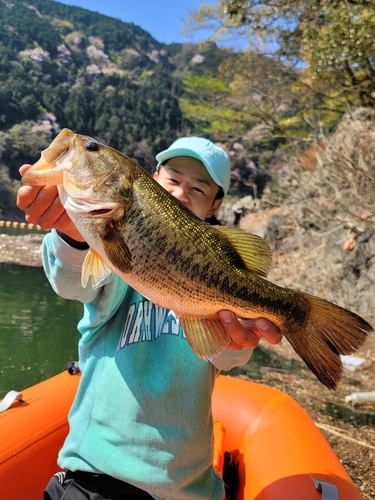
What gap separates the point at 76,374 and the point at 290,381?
412 cm

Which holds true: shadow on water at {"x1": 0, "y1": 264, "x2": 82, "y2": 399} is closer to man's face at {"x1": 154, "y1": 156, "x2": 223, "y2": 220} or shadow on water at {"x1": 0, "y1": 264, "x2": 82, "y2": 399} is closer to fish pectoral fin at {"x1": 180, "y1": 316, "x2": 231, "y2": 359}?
man's face at {"x1": 154, "y1": 156, "x2": 223, "y2": 220}

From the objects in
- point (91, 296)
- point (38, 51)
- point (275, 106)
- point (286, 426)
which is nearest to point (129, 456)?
point (91, 296)

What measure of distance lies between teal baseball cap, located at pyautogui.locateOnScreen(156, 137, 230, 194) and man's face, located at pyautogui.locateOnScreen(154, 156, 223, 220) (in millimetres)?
45

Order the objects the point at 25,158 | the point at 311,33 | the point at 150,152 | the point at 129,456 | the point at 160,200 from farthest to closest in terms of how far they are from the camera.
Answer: the point at 150,152
the point at 25,158
the point at 311,33
the point at 129,456
the point at 160,200

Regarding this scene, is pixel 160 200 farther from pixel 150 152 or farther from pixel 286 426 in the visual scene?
pixel 150 152

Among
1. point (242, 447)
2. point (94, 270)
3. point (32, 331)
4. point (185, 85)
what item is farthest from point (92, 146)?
point (185, 85)

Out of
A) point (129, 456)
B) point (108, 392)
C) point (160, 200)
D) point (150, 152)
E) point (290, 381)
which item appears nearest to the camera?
point (160, 200)

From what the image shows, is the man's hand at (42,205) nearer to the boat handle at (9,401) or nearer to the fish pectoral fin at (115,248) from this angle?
the fish pectoral fin at (115,248)

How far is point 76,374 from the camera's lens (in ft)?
11.6

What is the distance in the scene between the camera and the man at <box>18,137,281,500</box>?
5.63 ft

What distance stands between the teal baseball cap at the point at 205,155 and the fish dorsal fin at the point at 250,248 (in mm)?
643

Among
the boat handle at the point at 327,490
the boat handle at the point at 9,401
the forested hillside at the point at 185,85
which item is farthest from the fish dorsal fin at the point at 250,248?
the forested hillside at the point at 185,85

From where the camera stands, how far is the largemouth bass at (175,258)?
138 centimetres

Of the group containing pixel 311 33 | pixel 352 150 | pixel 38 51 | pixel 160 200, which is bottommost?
pixel 160 200
